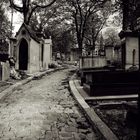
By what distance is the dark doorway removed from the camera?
1731 cm

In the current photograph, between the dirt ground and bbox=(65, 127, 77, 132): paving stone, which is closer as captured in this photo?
the dirt ground

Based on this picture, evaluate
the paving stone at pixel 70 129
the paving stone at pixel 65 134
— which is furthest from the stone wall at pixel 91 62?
the paving stone at pixel 65 134

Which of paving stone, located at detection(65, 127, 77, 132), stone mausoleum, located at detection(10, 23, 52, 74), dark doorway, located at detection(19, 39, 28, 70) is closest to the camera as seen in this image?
paving stone, located at detection(65, 127, 77, 132)

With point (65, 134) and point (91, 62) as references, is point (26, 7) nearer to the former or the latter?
point (91, 62)

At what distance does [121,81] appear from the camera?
332 inches

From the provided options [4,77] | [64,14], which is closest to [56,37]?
[64,14]

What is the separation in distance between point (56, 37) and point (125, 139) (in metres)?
45.0

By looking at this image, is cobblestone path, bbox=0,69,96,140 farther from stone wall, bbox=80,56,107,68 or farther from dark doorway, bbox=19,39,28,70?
stone wall, bbox=80,56,107,68

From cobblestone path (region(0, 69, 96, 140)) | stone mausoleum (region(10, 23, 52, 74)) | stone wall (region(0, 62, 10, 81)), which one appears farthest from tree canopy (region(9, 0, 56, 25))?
cobblestone path (region(0, 69, 96, 140))

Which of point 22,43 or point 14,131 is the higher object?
point 22,43

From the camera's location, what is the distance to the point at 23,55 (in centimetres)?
1752

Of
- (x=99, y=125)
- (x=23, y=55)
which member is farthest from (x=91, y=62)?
(x=99, y=125)

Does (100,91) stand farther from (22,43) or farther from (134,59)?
(22,43)

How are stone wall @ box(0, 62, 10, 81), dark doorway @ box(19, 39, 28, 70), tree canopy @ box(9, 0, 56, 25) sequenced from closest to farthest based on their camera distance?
stone wall @ box(0, 62, 10, 81) → dark doorway @ box(19, 39, 28, 70) → tree canopy @ box(9, 0, 56, 25)
